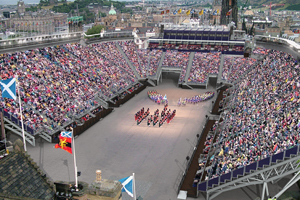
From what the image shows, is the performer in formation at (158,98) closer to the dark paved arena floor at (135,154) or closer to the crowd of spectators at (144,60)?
the dark paved arena floor at (135,154)

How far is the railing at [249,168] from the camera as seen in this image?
18.8m

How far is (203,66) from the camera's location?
5375 centimetres

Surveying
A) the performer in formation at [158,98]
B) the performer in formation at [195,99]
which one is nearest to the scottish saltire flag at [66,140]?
the performer in formation at [158,98]

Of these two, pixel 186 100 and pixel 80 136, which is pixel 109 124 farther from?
pixel 186 100

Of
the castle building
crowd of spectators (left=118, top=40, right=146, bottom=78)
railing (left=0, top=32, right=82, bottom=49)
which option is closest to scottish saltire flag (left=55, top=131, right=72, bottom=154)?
railing (left=0, top=32, right=82, bottom=49)

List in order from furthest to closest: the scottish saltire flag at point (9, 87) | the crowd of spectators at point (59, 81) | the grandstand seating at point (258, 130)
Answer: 1. the crowd of spectators at point (59, 81)
2. the grandstand seating at point (258, 130)
3. the scottish saltire flag at point (9, 87)

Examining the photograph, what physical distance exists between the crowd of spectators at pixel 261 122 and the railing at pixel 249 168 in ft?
2.28

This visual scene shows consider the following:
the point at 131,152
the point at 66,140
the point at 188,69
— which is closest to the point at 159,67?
the point at 188,69

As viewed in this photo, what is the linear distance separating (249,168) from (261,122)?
623 cm

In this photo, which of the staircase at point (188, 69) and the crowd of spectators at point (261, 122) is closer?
the crowd of spectators at point (261, 122)

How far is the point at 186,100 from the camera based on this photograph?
141 feet

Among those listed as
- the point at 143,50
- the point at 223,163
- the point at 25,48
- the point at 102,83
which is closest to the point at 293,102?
the point at 223,163

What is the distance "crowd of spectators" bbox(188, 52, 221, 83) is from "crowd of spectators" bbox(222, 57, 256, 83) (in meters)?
1.30

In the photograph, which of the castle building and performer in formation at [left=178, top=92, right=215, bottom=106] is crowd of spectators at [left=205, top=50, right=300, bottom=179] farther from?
the castle building
